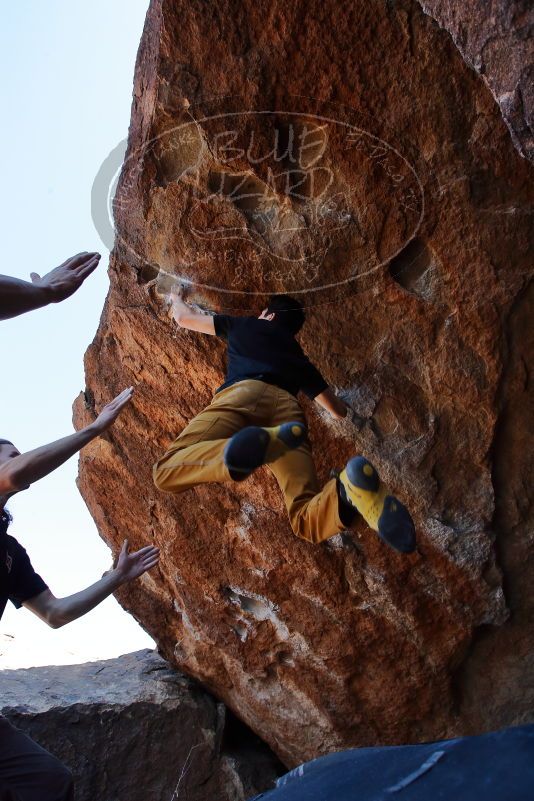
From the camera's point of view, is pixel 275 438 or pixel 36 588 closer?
pixel 275 438

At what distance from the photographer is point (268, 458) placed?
12.1ft

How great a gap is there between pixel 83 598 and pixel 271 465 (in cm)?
133

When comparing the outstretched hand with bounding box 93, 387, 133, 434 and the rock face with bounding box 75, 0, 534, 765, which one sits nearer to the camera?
the outstretched hand with bounding box 93, 387, 133, 434

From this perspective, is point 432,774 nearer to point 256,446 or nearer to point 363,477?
point 363,477

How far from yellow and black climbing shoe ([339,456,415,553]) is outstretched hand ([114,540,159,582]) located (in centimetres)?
156

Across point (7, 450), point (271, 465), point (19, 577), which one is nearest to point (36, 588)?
point (19, 577)

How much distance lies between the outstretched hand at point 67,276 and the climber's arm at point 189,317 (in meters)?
1.58

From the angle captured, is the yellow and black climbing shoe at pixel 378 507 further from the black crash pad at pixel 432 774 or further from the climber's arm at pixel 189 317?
the climber's arm at pixel 189 317

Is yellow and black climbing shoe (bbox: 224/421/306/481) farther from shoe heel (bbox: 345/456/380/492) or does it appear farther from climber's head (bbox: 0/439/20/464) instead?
climber's head (bbox: 0/439/20/464)

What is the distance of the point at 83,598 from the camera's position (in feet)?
14.4

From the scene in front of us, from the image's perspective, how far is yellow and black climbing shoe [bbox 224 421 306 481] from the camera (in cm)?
347

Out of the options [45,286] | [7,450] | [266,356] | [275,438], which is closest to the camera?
[45,286]

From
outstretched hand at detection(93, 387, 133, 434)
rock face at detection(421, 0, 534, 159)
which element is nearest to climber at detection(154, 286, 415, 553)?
outstretched hand at detection(93, 387, 133, 434)

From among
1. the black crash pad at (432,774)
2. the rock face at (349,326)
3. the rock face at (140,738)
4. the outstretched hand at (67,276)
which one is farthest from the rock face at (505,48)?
the rock face at (140,738)
